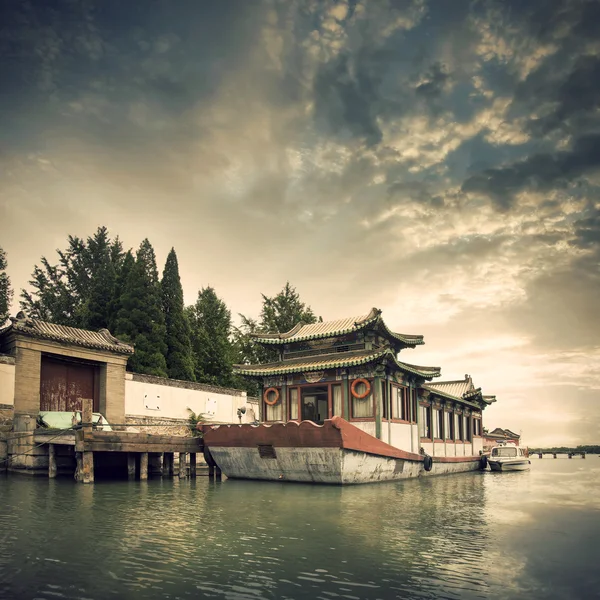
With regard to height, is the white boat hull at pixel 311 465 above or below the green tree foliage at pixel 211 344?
below

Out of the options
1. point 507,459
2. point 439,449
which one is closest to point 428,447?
point 439,449

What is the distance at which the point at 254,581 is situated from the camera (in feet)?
28.6

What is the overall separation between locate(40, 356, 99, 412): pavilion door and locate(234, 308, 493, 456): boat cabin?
303 inches

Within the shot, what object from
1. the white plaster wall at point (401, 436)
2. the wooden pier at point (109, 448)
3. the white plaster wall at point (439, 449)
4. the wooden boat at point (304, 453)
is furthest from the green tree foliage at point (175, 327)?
the white plaster wall at point (439, 449)

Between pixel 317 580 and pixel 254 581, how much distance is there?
36.6 inches

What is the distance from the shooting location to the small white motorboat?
3877 cm

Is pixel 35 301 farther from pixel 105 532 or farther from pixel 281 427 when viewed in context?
pixel 105 532

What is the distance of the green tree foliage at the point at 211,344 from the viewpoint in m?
47.7

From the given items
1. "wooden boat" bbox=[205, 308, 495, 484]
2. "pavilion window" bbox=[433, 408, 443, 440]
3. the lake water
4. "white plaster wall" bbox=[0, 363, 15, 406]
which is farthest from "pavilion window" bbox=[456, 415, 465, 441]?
"white plaster wall" bbox=[0, 363, 15, 406]

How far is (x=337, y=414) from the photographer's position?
2770 cm

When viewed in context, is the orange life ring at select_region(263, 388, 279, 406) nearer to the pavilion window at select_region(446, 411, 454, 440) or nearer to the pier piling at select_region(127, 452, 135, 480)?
the pier piling at select_region(127, 452, 135, 480)

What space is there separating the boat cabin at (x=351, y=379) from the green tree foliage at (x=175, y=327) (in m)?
10.00

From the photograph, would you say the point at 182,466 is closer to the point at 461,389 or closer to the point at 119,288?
the point at 119,288

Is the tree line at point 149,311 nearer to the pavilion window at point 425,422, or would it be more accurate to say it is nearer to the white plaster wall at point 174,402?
the white plaster wall at point 174,402
